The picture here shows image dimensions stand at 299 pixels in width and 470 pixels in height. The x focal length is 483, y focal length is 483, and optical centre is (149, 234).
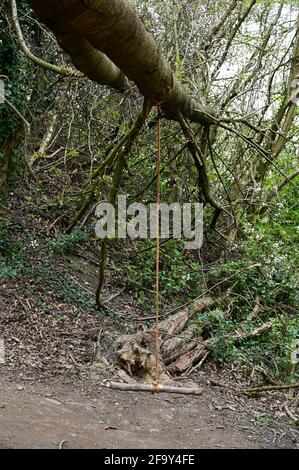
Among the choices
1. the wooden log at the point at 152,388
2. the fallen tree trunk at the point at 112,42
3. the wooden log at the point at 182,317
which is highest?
the fallen tree trunk at the point at 112,42

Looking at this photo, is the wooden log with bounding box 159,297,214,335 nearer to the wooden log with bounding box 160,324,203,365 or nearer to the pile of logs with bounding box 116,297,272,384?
the pile of logs with bounding box 116,297,272,384

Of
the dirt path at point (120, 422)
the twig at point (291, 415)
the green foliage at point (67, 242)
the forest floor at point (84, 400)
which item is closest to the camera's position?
the dirt path at point (120, 422)

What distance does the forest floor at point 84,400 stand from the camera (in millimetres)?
3951

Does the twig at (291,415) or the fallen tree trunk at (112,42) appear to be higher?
the fallen tree trunk at (112,42)

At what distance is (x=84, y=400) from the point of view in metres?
4.73

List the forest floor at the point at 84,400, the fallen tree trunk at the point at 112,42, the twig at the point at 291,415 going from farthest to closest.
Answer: the twig at the point at 291,415 < the forest floor at the point at 84,400 < the fallen tree trunk at the point at 112,42

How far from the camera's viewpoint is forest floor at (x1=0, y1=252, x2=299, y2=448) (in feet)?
13.0

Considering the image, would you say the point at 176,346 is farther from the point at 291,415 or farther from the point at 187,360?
the point at 291,415

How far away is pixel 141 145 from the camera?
26.1ft

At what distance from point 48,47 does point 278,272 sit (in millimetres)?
5376

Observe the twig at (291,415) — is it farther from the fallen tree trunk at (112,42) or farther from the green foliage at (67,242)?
the green foliage at (67,242)

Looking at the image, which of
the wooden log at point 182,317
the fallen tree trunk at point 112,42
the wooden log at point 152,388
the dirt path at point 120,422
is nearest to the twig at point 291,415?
the dirt path at point 120,422

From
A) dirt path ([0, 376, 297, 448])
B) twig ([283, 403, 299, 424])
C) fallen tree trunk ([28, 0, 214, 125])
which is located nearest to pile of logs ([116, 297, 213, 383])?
dirt path ([0, 376, 297, 448])

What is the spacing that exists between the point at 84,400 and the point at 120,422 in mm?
492
